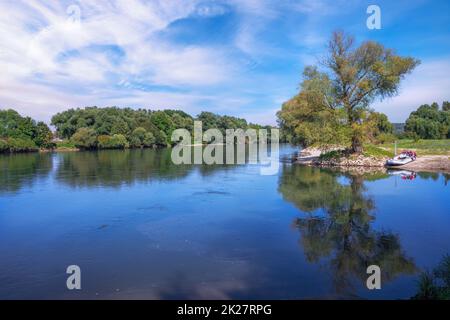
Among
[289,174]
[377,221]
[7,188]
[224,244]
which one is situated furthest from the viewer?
[289,174]

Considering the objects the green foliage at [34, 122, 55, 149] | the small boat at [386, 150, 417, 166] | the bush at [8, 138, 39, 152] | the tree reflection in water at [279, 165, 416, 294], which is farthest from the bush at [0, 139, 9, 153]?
the small boat at [386, 150, 417, 166]

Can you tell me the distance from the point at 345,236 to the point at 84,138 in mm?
73611

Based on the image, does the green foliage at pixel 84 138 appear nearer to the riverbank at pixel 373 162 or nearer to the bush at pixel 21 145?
the bush at pixel 21 145

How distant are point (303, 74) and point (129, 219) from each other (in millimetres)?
32315

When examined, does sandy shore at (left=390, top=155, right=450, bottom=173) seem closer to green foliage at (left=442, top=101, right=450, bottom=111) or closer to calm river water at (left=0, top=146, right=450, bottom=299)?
calm river water at (left=0, top=146, right=450, bottom=299)

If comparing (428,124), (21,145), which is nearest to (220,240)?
(21,145)

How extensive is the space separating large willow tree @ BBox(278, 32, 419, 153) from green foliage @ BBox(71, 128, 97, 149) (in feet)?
176

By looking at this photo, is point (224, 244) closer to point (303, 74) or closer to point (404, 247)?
point (404, 247)

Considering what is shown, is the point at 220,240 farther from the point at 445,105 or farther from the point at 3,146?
the point at 445,105

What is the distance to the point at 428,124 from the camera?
7375 centimetres

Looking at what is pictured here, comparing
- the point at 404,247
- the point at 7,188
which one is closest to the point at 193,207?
the point at 404,247

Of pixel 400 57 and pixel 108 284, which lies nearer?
pixel 108 284

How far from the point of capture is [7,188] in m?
24.2
